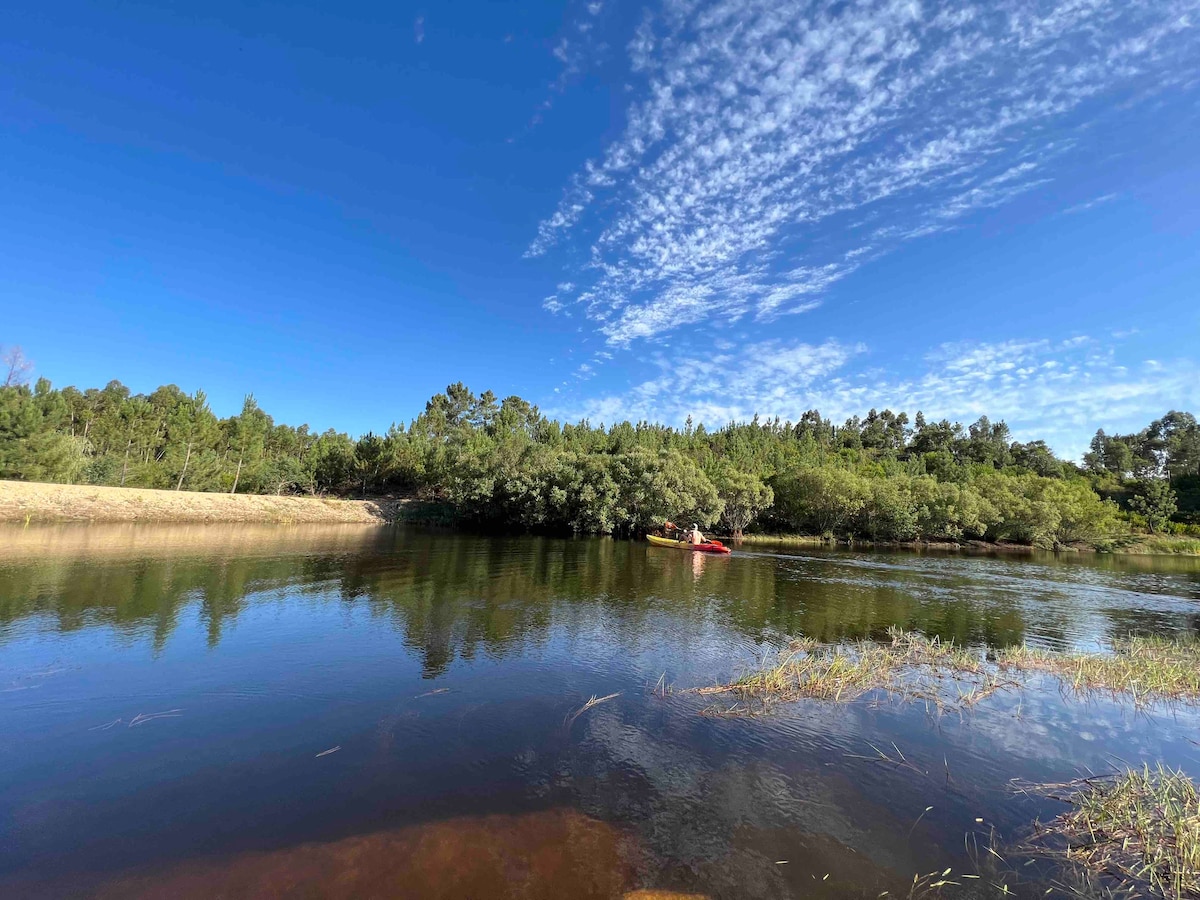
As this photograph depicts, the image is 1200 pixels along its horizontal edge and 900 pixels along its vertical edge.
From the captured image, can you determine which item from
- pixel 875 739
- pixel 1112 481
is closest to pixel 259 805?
pixel 875 739

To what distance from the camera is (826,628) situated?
2058 cm

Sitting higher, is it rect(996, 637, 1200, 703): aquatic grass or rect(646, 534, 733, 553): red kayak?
rect(646, 534, 733, 553): red kayak

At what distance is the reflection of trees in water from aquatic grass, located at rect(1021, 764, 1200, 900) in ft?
35.4

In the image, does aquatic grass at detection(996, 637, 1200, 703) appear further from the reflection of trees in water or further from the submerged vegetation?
the reflection of trees in water

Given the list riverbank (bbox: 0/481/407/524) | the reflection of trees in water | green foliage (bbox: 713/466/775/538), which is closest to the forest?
green foliage (bbox: 713/466/775/538)

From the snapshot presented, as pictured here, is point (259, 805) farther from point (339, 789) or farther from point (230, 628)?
point (230, 628)

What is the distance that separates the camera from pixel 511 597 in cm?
2406

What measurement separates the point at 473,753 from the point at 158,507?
58.8 metres

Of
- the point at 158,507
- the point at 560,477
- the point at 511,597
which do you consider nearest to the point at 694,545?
the point at 560,477

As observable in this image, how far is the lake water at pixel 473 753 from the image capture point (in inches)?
264

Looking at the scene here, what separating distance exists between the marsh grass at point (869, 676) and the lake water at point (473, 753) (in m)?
0.63

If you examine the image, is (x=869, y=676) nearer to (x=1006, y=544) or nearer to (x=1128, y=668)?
(x=1128, y=668)

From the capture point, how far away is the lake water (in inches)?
264

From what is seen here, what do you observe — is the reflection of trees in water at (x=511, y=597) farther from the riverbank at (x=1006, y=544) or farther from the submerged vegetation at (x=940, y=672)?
the riverbank at (x=1006, y=544)
